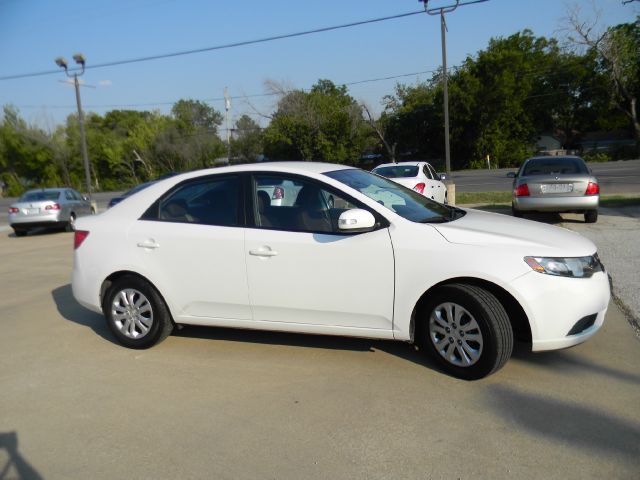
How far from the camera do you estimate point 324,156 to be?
4972 centimetres

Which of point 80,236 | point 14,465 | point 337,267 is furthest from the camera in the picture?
point 80,236

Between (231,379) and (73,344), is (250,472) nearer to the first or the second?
(231,379)

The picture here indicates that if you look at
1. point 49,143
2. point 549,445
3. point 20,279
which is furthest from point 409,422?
point 49,143

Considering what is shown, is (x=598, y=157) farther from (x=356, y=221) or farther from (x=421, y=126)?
(x=356, y=221)

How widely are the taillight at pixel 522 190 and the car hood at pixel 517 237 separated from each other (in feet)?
22.8

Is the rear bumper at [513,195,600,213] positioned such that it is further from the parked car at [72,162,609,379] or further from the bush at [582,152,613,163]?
the bush at [582,152,613,163]

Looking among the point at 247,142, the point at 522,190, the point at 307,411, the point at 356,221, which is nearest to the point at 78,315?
the point at 307,411

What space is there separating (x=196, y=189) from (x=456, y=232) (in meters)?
2.35

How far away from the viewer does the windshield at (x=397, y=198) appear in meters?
4.50

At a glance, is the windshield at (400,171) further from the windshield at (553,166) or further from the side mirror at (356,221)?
the side mirror at (356,221)

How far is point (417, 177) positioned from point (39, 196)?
37.6 ft

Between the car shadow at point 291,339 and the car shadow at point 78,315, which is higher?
the car shadow at point 78,315

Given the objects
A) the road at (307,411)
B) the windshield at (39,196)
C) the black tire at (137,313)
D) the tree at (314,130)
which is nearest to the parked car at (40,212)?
the windshield at (39,196)

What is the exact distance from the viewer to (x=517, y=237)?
4.05 metres
